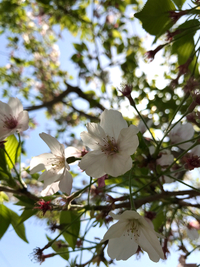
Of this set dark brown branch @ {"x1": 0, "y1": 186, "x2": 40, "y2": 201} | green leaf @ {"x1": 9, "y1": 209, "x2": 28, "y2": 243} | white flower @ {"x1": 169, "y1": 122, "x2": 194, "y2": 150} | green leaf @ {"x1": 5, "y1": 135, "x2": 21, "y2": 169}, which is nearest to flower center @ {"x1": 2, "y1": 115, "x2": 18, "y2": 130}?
green leaf @ {"x1": 5, "y1": 135, "x2": 21, "y2": 169}

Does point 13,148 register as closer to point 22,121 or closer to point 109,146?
point 22,121

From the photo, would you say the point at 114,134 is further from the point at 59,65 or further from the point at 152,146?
the point at 59,65

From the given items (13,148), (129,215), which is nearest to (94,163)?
(129,215)

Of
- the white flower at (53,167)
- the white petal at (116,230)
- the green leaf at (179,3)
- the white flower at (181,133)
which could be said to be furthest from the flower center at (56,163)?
the green leaf at (179,3)

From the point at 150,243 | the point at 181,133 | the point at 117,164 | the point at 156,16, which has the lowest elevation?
the point at 150,243

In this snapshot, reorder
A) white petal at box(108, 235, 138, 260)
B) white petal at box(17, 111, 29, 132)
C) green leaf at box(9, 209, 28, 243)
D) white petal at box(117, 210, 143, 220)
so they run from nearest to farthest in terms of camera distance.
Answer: white petal at box(117, 210, 143, 220) < white petal at box(108, 235, 138, 260) < white petal at box(17, 111, 29, 132) < green leaf at box(9, 209, 28, 243)

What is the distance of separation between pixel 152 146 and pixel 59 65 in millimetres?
3209

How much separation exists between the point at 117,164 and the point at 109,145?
0.30 feet

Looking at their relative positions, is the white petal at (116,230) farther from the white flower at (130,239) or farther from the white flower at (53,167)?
the white flower at (53,167)

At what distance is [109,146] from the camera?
2.05ft

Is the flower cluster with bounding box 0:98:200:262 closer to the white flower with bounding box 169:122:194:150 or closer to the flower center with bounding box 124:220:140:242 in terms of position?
→ the flower center with bounding box 124:220:140:242

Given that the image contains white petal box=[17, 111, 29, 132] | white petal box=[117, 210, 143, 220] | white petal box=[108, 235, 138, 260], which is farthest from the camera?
white petal box=[17, 111, 29, 132]

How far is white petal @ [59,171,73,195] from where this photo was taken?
0.60 meters

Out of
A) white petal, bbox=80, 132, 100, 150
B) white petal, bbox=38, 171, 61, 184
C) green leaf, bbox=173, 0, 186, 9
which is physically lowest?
white petal, bbox=38, 171, 61, 184
